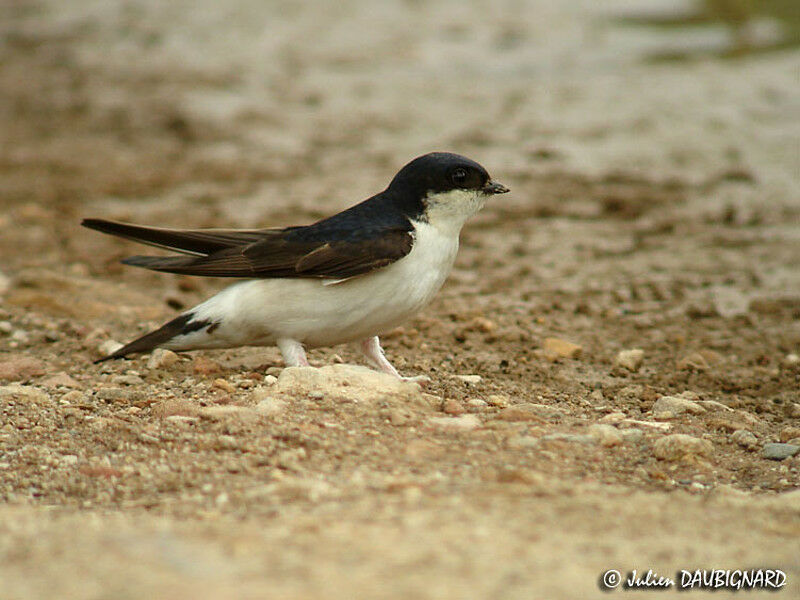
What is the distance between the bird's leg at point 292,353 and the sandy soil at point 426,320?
0.51ft

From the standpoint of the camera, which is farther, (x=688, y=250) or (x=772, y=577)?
(x=688, y=250)

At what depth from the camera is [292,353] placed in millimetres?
4652

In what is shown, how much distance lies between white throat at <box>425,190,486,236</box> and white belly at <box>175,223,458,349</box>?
4 cm

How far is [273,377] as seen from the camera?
174 inches

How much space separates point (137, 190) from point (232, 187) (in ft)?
2.38

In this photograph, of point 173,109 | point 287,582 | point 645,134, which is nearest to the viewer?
point 287,582

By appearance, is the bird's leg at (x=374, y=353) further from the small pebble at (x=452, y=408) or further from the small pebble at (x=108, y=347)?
the small pebble at (x=108, y=347)

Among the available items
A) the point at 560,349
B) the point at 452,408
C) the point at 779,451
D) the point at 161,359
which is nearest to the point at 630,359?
the point at 560,349

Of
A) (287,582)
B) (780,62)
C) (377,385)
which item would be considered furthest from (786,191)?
(287,582)

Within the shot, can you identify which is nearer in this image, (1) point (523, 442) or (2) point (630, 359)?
(1) point (523, 442)

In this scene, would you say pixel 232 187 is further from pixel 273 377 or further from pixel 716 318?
pixel 273 377

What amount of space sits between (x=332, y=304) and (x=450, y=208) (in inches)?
26.5

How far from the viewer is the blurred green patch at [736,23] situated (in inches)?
492

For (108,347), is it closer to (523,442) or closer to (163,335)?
(163,335)
